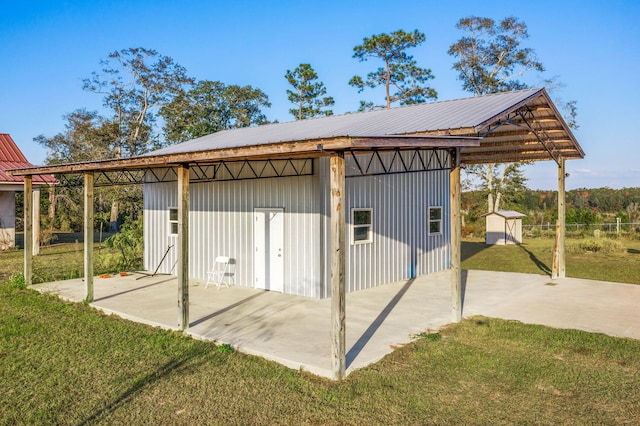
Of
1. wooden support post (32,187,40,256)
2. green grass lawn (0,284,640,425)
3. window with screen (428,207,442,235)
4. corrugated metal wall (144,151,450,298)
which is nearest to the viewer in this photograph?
green grass lawn (0,284,640,425)

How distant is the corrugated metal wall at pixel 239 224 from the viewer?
31.1ft

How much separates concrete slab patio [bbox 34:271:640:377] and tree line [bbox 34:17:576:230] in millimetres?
16868

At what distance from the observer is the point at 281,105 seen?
29984mm

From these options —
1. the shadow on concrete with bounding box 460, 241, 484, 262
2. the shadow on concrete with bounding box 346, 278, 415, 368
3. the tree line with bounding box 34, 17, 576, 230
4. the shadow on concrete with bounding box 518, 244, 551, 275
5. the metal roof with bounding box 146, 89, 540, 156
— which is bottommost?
the shadow on concrete with bounding box 346, 278, 415, 368

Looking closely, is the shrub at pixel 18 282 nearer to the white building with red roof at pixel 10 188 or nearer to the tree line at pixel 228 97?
the white building with red roof at pixel 10 188

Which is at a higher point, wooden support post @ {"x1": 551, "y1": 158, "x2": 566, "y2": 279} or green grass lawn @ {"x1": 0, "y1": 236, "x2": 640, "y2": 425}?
wooden support post @ {"x1": 551, "y1": 158, "x2": 566, "y2": 279}

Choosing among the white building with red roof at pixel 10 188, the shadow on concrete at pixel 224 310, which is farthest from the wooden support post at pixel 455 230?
the white building with red roof at pixel 10 188

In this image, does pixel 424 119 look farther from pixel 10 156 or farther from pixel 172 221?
pixel 10 156

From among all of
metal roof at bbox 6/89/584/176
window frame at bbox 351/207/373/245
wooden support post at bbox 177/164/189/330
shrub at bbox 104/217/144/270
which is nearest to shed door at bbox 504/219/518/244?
metal roof at bbox 6/89/584/176

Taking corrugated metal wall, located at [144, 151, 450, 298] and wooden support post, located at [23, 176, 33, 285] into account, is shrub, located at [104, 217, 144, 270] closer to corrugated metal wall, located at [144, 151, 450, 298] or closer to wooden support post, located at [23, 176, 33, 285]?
corrugated metal wall, located at [144, 151, 450, 298]

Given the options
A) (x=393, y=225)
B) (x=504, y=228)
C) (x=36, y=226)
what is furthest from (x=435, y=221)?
(x=36, y=226)

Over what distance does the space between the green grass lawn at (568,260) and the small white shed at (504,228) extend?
641mm

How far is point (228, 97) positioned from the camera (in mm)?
29688

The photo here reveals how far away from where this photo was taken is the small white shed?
20.0 m
